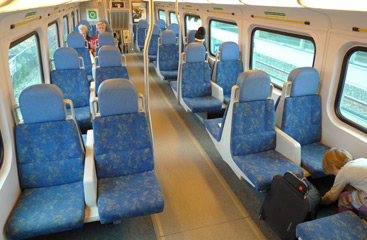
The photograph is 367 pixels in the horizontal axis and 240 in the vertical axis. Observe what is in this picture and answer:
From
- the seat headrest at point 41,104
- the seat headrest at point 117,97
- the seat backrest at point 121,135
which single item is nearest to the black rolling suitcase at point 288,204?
the seat backrest at point 121,135

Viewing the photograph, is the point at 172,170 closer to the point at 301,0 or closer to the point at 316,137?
the point at 316,137

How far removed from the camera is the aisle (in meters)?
3.09

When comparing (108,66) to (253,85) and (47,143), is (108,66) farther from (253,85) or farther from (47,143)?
(253,85)

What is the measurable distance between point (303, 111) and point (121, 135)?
102 inches

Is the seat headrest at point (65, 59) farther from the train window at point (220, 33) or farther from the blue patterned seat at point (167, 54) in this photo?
the train window at point (220, 33)

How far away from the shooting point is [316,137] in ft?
13.6

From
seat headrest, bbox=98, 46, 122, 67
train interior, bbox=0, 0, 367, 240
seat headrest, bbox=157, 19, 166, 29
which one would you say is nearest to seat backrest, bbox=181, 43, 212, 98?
train interior, bbox=0, 0, 367, 240

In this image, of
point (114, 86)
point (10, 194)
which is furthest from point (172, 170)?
point (10, 194)

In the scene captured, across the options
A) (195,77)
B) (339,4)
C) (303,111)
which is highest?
(339,4)

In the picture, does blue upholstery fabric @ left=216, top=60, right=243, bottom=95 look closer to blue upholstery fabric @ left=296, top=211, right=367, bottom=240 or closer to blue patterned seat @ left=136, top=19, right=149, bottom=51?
blue upholstery fabric @ left=296, top=211, right=367, bottom=240

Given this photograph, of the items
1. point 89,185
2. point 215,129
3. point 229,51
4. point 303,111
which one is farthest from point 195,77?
point 89,185

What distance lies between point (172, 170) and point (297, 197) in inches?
75.7

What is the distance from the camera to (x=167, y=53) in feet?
26.6

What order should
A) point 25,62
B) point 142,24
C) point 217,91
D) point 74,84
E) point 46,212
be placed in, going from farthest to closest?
point 142,24
point 217,91
point 74,84
point 25,62
point 46,212
